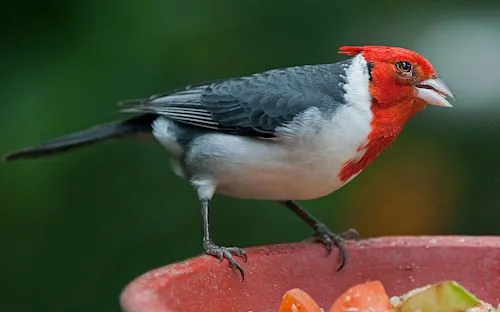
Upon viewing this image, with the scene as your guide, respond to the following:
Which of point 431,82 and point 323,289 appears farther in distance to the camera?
point 431,82

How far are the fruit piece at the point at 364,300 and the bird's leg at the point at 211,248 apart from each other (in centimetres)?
29

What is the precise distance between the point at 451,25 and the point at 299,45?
934 millimetres

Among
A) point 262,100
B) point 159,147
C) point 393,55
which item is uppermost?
point 393,55

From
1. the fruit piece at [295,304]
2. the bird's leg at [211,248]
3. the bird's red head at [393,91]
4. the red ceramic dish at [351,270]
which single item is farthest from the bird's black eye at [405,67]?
the fruit piece at [295,304]

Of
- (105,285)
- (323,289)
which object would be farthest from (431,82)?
(105,285)

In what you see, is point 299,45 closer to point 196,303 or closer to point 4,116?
point 4,116

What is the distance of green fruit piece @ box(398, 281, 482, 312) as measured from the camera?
246 cm

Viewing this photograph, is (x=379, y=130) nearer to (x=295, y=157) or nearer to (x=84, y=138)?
(x=295, y=157)

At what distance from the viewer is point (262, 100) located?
10.7ft

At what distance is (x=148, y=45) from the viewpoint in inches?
193

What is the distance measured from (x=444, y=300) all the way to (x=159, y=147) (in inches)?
113

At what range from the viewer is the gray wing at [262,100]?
3.19 m

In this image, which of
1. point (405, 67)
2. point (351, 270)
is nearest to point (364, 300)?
point (351, 270)

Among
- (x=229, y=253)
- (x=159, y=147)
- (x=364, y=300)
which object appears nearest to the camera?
(x=364, y=300)
